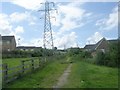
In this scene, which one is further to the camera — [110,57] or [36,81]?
[110,57]

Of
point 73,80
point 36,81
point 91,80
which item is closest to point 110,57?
point 91,80

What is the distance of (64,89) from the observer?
12547 mm

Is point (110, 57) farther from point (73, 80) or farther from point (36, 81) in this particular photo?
point (36, 81)

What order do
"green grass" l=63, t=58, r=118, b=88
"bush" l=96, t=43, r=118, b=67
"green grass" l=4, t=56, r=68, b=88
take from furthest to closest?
"bush" l=96, t=43, r=118, b=67 < "green grass" l=63, t=58, r=118, b=88 < "green grass" l=4, t=56, r=68, b=88

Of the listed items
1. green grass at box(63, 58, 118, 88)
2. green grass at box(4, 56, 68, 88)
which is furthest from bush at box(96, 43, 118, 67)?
green grass at box(4, 56, 68, 88)

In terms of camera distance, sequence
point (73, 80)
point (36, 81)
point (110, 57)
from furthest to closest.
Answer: point (110, 57), point (73, 80), point (36, 81)

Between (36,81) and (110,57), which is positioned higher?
(110,57)

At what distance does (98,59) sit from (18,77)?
23.7 meters

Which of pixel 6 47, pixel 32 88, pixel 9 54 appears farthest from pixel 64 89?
pixel 6 47

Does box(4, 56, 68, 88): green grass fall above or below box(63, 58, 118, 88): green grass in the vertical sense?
above

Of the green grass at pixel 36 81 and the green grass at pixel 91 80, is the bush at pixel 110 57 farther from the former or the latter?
the green grass at pixel 36 81

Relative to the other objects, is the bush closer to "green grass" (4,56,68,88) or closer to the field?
the field

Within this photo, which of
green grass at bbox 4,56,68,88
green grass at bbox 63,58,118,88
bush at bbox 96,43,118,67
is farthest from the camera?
bush at bbox 96,43,118,67

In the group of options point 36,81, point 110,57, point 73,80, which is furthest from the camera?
point 110,57
